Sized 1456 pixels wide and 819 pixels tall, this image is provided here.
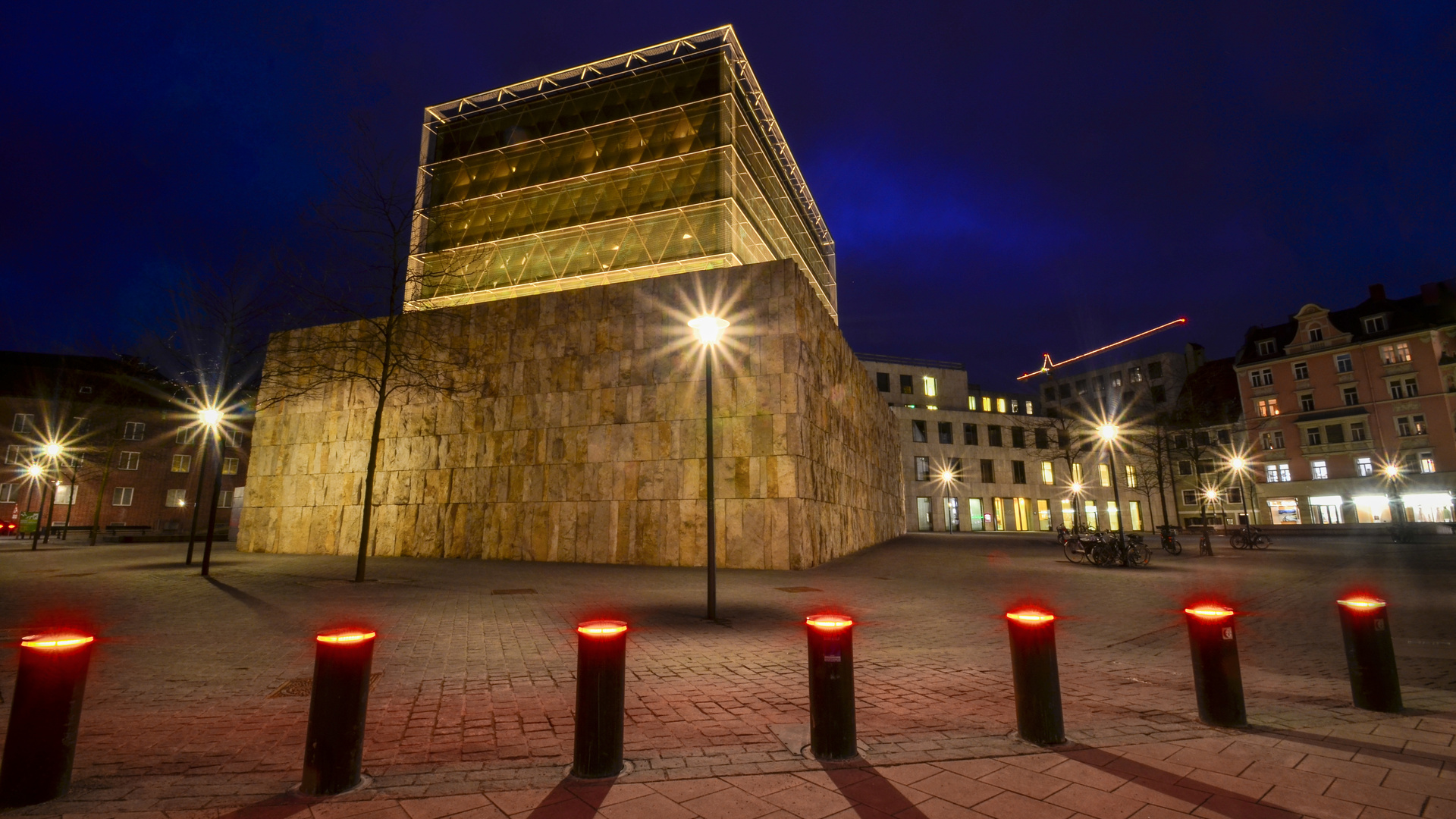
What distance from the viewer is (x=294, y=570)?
55.3 ft

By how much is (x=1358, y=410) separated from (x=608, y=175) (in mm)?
58532

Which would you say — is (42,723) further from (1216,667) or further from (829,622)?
(1216,667)

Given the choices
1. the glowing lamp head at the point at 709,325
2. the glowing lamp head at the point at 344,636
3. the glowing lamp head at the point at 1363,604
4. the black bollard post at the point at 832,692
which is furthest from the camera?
the glowing lamp head at the point at 709,325

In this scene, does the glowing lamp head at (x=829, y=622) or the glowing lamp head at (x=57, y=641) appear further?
the glowing lamp head at (x=829, y=622)

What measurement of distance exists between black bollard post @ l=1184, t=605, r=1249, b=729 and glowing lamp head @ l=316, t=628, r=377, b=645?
5.57 metres

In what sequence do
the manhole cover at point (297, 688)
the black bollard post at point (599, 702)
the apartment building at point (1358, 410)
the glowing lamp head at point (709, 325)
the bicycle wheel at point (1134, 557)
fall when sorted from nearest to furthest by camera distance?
the black bollard post at point (599, 702)
the manhole cover at point (297, 688)
the glowing lamp head at point (709, 325)
the bicycle wheel at point (1134, 557)
the apartment building at point (1358, 410)

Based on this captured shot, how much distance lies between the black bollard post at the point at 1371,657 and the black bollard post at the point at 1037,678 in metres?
2.77

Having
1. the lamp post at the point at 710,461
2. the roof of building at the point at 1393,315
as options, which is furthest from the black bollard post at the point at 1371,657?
the roof of building at the point at 1393,315

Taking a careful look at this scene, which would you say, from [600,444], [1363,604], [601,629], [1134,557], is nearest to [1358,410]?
[1134,557]

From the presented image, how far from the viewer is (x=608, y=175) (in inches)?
1096

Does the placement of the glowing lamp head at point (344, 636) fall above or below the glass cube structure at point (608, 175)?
below

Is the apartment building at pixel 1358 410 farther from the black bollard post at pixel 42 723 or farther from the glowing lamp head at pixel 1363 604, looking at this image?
the black bollard post at pixel 42 723

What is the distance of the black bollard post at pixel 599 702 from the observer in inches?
146

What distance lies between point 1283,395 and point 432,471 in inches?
2571
